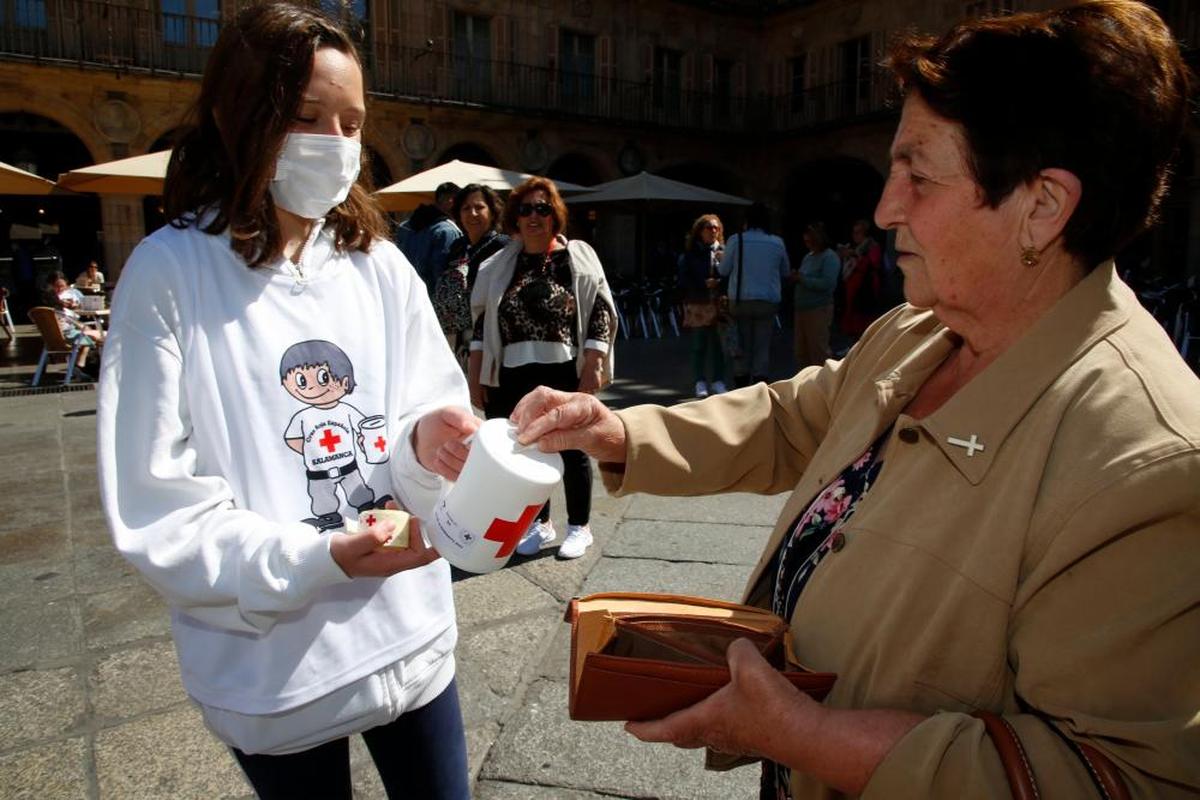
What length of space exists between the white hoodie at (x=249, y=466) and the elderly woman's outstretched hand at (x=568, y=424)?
0.19 metres

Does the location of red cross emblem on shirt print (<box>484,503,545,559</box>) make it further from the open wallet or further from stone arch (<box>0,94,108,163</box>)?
stone arch (<box>0,94,108,163</box>)

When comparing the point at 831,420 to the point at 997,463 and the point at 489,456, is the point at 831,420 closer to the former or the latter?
the point at 997,463

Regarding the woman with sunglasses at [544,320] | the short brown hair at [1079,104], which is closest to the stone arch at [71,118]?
the woman with sunglasses at [544,320]

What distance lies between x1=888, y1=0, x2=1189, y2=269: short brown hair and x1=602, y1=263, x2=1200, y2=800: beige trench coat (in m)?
0.12

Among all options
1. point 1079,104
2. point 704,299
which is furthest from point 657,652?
point 704,299

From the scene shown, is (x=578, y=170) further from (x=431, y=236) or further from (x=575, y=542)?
(x=575, y=542)

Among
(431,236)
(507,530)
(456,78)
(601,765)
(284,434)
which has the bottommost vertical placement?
(601,765)

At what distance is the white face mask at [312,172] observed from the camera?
5.02ft

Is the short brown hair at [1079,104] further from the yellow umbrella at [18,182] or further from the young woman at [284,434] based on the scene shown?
the yellow umbrella at [18,182]

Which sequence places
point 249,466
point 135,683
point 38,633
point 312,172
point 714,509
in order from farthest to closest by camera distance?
point 714,509
point 38,633
point 135,683
point 312,172
point 249,466

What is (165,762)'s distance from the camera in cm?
269

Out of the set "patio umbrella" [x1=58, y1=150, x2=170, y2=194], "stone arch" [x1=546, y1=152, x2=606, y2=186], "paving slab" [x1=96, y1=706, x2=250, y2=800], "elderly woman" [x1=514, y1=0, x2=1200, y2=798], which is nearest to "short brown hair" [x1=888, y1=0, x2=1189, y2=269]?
"elderly woman" [x1=514, y1=0, x2=1200, y2=798]

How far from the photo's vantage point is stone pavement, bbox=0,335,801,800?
258 cm

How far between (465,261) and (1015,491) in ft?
15.2
